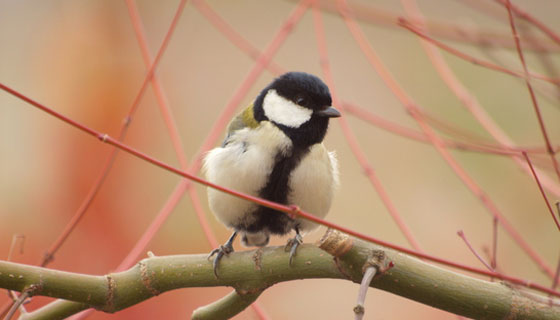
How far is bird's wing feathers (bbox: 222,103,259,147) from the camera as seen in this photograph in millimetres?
2285

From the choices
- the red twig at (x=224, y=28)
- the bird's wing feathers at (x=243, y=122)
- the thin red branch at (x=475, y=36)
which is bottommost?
the thin red branch at (x=475, y=36)

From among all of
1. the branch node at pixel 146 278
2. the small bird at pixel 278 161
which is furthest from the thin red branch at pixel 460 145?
the branch node at pixel 146 278

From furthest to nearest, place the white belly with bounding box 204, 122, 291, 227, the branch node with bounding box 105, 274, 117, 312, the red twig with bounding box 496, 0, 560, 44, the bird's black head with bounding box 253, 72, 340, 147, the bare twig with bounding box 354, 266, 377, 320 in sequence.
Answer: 1. the bird's black head with bounding box 253, 72, 340, 147
2. the white belly with bounding box 204, 122, 291, 227
3. the branch node with bounding box 105, 274, 117, 312
4. the red twig with bounding box 496, 0, 560, 44
5. the bare twig with bounding box 354, 266, 377, 320

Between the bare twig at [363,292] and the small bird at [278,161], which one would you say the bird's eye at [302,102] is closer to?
the small bird at [278,161]

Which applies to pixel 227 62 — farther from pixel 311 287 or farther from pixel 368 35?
pixel 311 287

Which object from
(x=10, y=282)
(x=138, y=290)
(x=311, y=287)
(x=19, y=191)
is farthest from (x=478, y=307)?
(x=19, y=191)

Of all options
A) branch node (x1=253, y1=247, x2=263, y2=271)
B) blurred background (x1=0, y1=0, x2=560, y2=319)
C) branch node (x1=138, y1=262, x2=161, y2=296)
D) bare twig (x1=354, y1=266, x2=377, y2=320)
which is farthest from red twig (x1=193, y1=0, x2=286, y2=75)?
blurred background (x1=0, y1=0, x2=560, y2=319)

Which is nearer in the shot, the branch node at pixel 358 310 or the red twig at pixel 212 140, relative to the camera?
the branch node at pixel 358 310

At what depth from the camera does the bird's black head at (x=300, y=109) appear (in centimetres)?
222

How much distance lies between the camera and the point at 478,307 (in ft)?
5.04

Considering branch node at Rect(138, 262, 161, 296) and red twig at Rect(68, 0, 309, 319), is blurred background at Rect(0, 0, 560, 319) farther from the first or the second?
branch node at Rect(138, 262, 161, 296)

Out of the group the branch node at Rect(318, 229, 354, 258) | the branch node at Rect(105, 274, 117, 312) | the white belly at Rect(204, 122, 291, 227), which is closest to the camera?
the branch node at Rect(318, 229, 354, 258)

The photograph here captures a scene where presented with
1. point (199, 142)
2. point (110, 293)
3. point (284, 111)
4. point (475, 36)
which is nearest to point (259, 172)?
point (284, 111)

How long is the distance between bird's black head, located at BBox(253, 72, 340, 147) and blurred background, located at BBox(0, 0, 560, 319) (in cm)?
132
